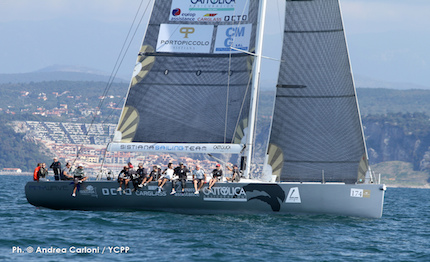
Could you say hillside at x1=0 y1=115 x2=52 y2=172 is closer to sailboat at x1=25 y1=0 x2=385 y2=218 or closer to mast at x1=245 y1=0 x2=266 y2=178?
sailboat at x1=25 y1=0 x2=385 y2=218

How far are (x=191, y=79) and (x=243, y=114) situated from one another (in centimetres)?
179

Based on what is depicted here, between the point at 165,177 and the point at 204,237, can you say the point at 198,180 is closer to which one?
the point at 165,177

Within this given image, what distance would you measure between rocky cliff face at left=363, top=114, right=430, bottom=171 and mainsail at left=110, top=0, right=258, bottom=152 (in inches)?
4341

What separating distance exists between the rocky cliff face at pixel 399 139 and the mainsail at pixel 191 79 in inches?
4341

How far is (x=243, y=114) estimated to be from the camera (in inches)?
757

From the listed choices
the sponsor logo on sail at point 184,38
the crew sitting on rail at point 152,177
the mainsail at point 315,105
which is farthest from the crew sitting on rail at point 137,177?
the sponsor logo on sail at point 184,38

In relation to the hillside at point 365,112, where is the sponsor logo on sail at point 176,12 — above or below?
below

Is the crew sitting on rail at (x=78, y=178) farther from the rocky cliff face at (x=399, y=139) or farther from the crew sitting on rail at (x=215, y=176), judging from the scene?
the rocky cliff face at (x=399, y=139)

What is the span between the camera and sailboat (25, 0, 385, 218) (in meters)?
18.2

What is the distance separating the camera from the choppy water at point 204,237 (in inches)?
522

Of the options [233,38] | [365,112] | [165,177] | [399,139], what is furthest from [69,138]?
[165,177]

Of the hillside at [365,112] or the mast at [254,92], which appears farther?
the hillside at [365,112]

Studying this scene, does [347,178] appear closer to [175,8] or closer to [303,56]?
[303,56]

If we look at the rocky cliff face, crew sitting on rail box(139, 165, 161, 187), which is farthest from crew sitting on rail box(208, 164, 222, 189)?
the rocky cliff face
